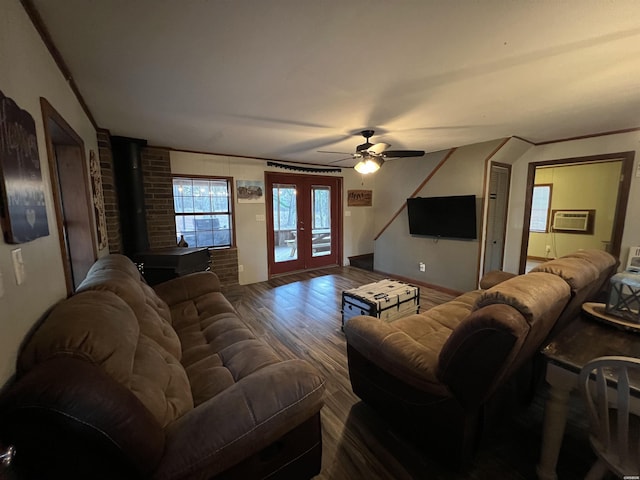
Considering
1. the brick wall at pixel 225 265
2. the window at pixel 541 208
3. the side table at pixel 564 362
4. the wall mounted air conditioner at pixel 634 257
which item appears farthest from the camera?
the window at pixel 541 208

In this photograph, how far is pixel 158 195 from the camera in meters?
3.66

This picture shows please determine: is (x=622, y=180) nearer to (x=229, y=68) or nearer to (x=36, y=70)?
(x=229, y=68)

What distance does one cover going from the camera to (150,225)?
3641 millimetres

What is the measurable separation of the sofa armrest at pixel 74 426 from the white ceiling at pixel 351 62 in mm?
1469

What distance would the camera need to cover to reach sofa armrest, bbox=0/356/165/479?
0.64m

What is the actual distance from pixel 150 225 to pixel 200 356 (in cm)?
279

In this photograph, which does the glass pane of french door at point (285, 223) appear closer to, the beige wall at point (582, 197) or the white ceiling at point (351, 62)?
the white ceiling at point (351, 62)

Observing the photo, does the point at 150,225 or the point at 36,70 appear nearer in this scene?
the point at 36,70

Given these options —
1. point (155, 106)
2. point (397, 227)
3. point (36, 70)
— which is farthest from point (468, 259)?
point (36, 70)

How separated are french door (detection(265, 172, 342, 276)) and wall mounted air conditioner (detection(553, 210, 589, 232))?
4455mm

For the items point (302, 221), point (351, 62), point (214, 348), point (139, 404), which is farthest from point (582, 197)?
point (139, 404)

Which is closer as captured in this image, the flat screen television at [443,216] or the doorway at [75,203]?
the doorway at [75,203]

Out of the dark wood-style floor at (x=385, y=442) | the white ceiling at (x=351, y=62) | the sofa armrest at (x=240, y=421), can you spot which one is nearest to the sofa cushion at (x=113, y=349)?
the sofa armrest at (x=240, y=421)

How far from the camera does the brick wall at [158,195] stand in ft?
11.8
